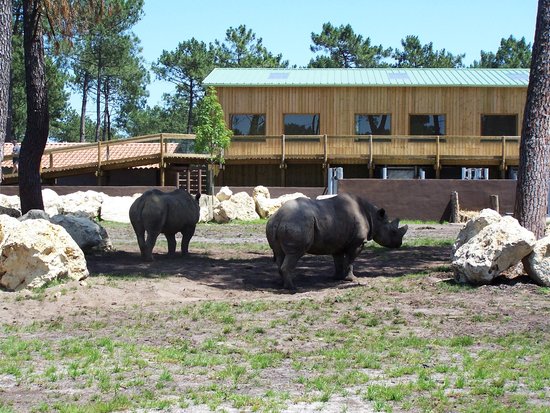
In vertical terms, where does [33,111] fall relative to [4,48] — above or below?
below

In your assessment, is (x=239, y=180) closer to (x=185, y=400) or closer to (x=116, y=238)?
(x=116, y=238)

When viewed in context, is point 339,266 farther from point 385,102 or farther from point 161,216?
point 385,102

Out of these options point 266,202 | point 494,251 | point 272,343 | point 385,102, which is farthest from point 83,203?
point 272,343

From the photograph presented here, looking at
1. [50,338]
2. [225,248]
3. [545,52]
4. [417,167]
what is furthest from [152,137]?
[50,338]

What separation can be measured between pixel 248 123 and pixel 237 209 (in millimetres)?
11217

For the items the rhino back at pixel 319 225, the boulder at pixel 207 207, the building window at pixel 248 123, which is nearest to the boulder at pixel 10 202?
the boulder at pixel 207 207

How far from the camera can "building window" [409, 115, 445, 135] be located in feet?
127

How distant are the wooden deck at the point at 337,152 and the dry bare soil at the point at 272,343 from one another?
72.6ft

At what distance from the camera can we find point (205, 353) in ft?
28.3

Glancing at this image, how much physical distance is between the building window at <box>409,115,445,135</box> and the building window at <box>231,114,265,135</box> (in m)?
6.78

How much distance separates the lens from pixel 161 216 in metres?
16.5

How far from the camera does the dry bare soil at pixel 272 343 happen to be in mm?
6898

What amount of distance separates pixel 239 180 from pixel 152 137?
15.0 feet

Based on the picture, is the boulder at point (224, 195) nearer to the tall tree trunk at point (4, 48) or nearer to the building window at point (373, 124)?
the building window at point (373, 124)
